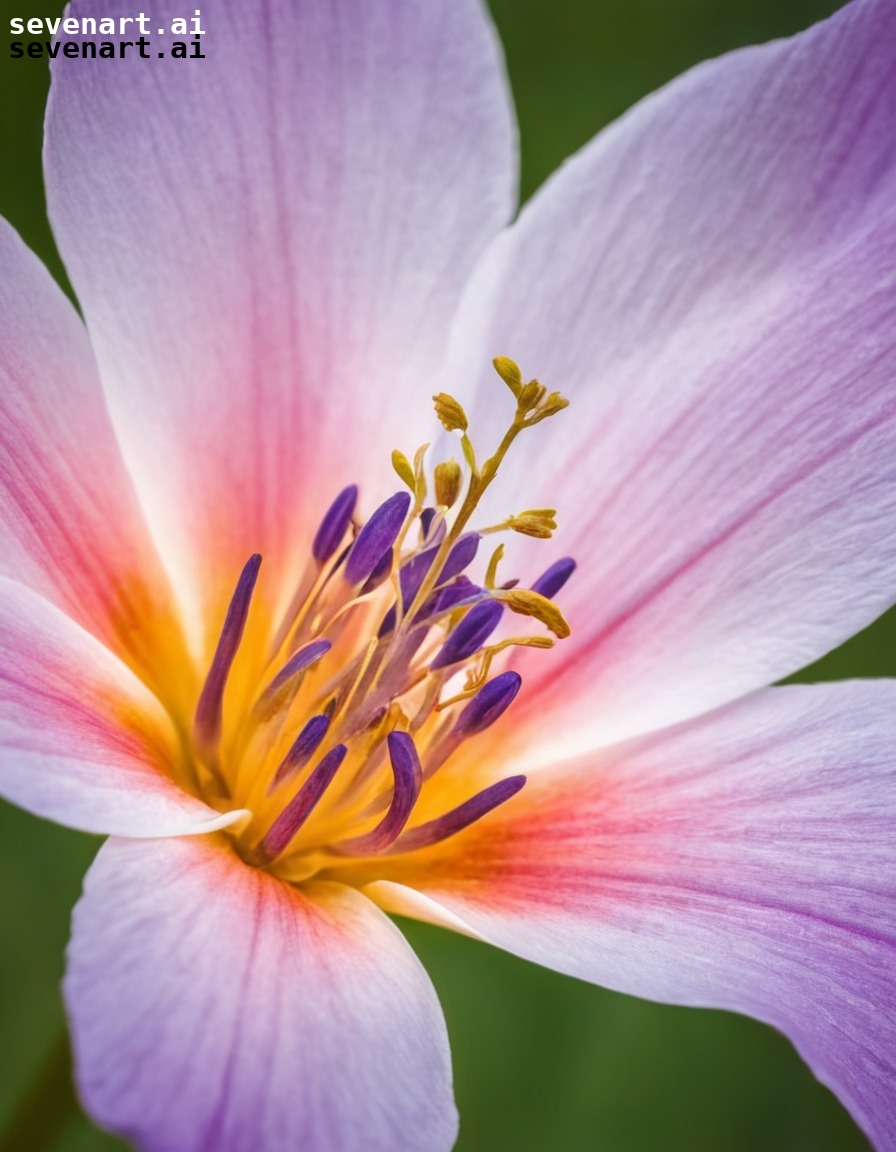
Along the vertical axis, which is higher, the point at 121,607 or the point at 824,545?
the point at 121,607

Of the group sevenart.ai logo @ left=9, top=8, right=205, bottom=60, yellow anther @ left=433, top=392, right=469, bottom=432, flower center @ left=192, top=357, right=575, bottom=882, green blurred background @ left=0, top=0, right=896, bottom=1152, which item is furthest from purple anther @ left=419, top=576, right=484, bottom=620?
green blurred background @ left=0, top=0, right=896, bottom=1152

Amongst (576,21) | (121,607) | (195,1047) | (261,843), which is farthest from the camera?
(576,21)

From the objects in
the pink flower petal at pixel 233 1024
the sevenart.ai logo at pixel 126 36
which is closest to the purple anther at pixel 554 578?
the pink flower petal at pixel 233 1024

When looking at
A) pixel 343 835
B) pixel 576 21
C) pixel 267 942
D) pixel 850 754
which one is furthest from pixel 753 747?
pixel 576 21

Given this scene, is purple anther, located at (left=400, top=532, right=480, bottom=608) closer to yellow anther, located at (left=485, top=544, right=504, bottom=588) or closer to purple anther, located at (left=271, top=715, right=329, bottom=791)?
yellow anther, located at (left=485, top=544, right=504, bottom=588)

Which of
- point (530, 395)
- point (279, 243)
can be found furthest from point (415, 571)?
point (279, 243)

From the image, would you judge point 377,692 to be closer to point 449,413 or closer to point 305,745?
point 305,745

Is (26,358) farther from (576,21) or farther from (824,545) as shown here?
(576,21)
